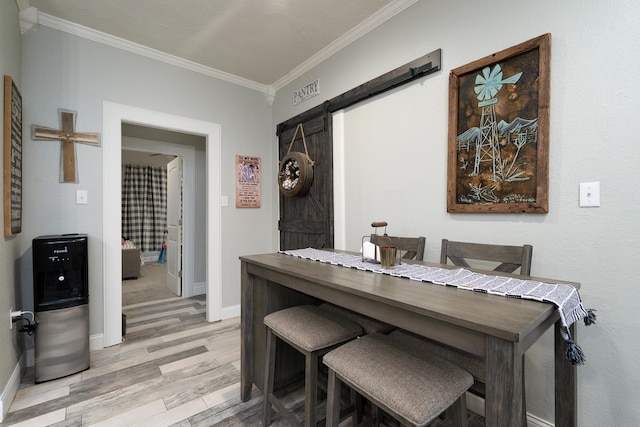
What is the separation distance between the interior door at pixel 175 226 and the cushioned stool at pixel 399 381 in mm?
3583

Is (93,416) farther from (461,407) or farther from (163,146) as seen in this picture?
(163,146)

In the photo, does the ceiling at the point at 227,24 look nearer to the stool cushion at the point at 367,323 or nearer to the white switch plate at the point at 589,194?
the white switch plate at the point at 589,194

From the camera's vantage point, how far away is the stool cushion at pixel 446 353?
3.89 ft

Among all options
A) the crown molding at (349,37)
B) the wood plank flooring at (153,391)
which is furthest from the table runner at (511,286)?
the crown molding at (349,37)

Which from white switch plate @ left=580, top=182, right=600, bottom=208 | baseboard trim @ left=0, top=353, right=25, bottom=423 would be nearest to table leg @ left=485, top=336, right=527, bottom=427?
white switch plate @ left=580, top=182, right=600, bottom=208

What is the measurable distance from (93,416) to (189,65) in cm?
296

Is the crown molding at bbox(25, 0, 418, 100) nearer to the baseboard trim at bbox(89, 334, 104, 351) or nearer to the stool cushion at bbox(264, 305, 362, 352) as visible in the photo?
the stool cushion at bbox(264, 305, 362, 352)

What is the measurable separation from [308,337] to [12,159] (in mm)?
2222

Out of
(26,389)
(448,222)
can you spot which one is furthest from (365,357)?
(26,389)

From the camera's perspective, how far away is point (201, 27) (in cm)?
238

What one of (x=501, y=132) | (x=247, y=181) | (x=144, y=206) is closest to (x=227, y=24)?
(x=247, y=181)

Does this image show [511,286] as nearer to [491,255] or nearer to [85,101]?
[491,255]

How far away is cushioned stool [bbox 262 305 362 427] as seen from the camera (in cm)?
128

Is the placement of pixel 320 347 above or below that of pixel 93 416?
above
